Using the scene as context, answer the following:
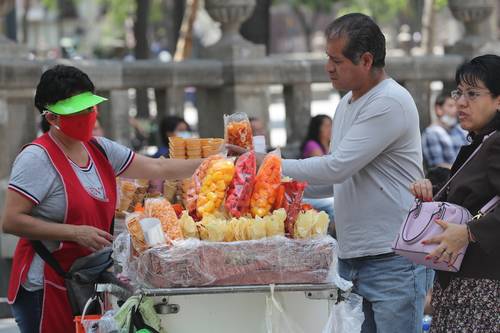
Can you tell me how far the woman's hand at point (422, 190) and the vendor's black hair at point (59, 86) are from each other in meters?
1.53

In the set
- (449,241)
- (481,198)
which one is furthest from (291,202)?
(481,198)

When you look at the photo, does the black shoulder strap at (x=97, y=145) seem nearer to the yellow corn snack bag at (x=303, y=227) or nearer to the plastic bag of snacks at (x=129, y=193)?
the plastic bag of snacks at (x=129, y=193)

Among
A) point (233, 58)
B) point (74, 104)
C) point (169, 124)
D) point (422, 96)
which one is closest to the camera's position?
point (74, 104)

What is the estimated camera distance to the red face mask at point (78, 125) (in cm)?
511

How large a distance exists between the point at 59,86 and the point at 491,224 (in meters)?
1.96

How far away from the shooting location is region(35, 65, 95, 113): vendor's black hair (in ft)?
16.8

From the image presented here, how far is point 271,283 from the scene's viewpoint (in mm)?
4453

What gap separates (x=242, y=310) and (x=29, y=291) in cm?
117

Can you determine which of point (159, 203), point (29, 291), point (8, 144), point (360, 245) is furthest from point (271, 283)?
point (8, 144)

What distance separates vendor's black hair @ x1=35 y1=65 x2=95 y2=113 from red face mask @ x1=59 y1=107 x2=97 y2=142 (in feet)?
0.34

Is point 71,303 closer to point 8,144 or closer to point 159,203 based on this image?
point 159,203

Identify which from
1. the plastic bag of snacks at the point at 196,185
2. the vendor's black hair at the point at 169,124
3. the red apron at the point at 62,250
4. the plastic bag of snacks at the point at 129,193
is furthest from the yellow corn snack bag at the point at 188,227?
the vendor's black hair at the point at 169,124

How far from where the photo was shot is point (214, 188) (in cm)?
464

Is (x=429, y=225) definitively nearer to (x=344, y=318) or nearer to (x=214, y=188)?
(x=344, y=318)
